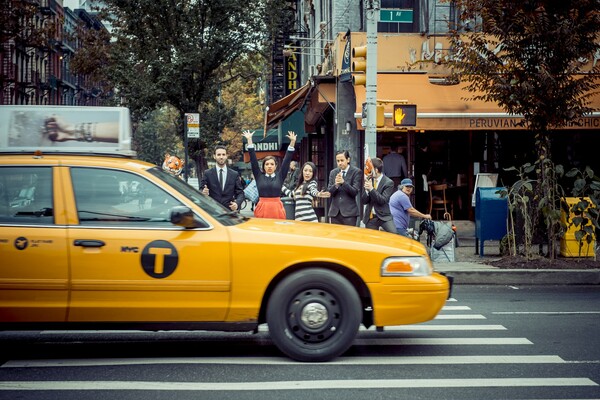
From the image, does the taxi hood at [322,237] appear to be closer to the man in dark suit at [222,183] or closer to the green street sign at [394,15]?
the man in dark suit at [222,183]

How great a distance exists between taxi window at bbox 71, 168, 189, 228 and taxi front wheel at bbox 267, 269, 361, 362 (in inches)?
42.5

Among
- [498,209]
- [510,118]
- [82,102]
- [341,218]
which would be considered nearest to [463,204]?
[510,118]

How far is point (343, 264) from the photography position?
734cm

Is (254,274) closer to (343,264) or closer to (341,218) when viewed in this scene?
(343,264)

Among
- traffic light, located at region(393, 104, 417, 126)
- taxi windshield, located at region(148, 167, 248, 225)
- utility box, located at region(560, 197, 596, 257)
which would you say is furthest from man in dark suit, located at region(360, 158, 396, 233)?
taxi windshield, located at region(148, 167, 248, 225)

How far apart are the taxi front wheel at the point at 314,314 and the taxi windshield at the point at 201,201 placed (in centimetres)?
80

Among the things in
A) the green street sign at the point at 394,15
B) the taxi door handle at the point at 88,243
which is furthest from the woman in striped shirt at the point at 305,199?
the taxi door handle at the point at 88,243

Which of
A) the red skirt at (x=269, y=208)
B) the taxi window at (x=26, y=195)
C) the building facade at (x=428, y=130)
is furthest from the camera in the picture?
the building facade at (x=428, y=130)

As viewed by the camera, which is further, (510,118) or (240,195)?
(510,118)

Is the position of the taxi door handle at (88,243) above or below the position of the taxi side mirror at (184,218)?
below

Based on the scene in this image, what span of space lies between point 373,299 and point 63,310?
2.42 metres

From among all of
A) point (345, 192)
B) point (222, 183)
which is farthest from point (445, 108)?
point (222, 183)

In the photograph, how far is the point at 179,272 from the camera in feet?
23.8

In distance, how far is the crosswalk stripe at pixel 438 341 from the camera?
8.29 m
